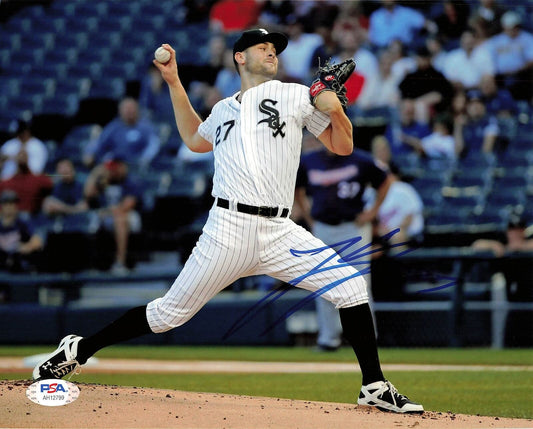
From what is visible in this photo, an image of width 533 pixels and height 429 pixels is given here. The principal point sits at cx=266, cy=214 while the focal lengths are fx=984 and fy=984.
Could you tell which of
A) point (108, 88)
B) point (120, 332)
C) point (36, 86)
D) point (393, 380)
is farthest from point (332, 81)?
point (36, 86)

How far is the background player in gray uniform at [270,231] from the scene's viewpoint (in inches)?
164

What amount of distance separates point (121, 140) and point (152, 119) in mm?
1053

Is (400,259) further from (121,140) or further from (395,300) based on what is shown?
(121,140)

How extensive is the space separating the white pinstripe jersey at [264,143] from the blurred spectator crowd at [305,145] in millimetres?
5050

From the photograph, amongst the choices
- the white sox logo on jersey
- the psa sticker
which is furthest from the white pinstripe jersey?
the psa sticker

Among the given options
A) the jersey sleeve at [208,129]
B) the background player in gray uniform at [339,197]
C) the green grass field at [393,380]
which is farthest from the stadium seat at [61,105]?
the jersey sleeve at [208,129]

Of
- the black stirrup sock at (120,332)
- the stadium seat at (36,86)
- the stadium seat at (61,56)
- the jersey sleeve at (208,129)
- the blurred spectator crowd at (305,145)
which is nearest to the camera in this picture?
the black stirrup sock at (120,332)

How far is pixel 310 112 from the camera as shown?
4.27m

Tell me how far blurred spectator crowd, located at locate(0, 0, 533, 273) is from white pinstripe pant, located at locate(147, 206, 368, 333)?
202 inches

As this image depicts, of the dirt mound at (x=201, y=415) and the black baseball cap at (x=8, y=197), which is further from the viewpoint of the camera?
the black baseball cap at (x=8, y=197)

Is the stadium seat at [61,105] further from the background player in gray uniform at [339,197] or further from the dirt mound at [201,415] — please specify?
the dirt mound at [201,415]

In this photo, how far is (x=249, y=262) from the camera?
4199mm

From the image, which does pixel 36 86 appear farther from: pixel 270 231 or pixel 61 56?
pixel 270 231

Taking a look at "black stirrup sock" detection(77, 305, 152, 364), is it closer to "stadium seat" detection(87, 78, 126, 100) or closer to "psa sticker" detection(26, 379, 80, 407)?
"psa sticker" detection(26, 379, 80, 407)
